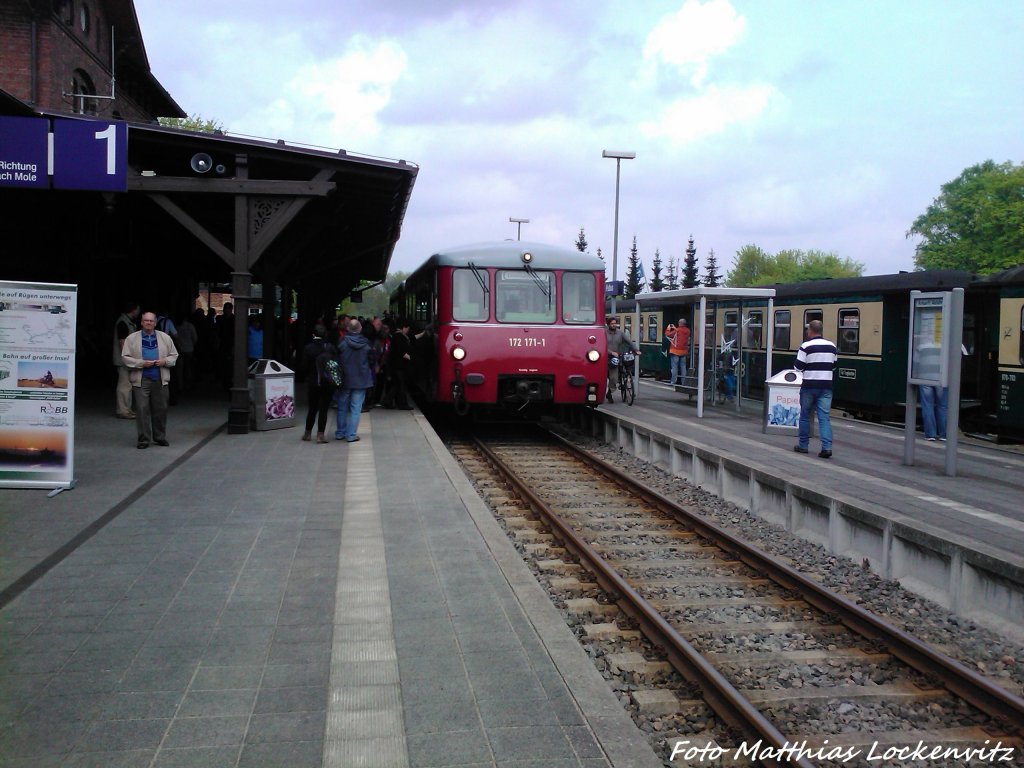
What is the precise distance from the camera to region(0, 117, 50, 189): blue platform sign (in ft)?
32.0

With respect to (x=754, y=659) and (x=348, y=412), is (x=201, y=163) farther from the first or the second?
(x=754, y=659)

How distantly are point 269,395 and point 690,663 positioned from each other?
9.83 m

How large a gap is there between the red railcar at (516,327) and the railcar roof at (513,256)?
0.05 ft

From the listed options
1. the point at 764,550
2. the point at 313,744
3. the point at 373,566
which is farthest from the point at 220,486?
the point at 313,744

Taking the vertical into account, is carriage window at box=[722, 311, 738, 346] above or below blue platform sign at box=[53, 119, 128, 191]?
below

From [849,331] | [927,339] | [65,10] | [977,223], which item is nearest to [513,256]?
[927,339]

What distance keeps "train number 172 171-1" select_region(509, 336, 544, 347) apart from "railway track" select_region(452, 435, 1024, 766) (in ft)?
17.7

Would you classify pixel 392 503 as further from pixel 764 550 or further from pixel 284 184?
pixel 284 184

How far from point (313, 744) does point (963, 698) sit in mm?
3337

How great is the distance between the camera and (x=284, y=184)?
13258 mm

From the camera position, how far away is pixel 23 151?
977cm

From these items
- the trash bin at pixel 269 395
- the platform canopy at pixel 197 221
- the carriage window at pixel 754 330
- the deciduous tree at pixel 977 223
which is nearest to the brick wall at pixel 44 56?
the platform canopy at pixel 197 221

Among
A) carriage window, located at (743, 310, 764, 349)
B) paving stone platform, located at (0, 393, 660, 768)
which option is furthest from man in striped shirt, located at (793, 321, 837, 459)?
carriage window, located at (743, 310, 764, 349)

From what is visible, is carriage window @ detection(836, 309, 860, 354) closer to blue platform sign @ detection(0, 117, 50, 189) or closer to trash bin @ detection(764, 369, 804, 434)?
trash bin @ detection(764, 369, 804, 434)
